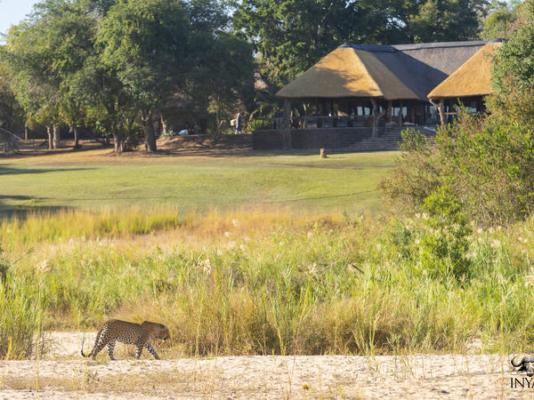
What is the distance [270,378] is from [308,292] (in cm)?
236

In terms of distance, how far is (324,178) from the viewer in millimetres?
31719

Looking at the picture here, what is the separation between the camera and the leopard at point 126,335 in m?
6.52

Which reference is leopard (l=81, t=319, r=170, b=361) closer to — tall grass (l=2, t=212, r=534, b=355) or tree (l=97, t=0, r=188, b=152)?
tall grass (l=2, t=212, r=534, b=355)

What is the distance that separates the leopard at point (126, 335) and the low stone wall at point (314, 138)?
4222 cm

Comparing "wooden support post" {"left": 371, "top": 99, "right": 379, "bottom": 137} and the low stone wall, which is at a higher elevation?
"wooden support post" {"left": 371, "top": 99, "right": 379, "bottom": 137}

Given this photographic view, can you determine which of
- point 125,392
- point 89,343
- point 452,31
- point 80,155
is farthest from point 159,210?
point 452,31

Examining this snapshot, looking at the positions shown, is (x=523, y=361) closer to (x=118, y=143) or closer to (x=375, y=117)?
(x=375, y=117)

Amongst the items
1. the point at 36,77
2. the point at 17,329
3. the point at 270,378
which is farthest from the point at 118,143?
the point at 270,378

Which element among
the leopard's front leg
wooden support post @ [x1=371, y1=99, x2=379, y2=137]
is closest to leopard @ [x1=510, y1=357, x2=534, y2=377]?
the leopard's front leg

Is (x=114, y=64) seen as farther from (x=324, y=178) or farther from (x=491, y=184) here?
(x=491, y=184)

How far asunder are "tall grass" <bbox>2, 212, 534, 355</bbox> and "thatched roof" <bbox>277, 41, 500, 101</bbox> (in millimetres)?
36272

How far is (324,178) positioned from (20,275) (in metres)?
21.9

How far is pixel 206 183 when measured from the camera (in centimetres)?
3103

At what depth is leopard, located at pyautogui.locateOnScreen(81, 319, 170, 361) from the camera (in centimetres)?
652
